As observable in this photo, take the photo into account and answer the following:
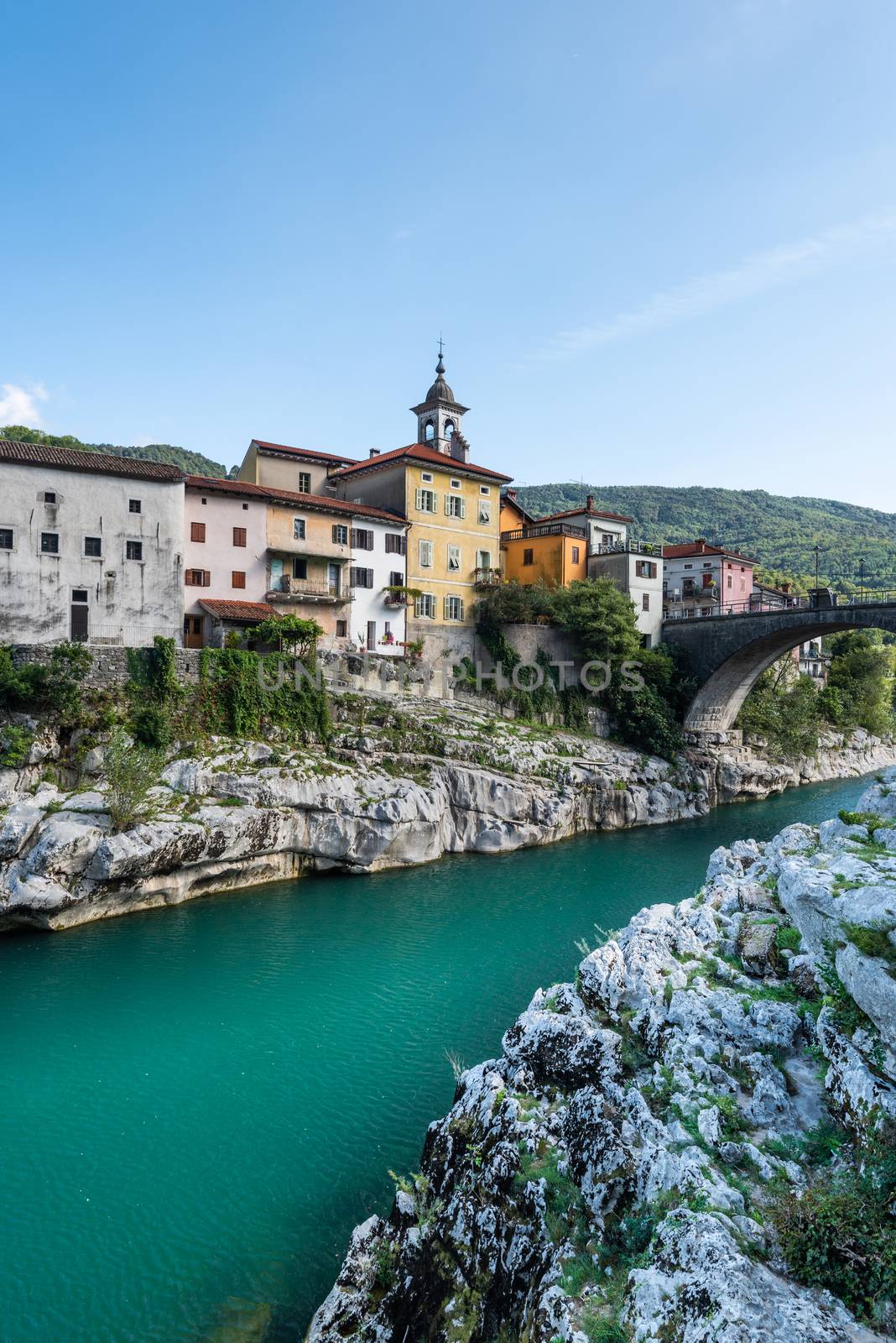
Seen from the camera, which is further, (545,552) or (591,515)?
(591,515)

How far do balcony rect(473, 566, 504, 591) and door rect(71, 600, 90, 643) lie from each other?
81.4ft

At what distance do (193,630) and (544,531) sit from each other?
26.6m

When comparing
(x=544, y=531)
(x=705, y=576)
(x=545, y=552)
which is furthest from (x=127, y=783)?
(x=705, y=576)

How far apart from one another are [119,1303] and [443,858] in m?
24.4

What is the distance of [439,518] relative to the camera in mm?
49500

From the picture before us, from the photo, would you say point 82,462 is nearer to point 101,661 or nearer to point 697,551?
point 101,661

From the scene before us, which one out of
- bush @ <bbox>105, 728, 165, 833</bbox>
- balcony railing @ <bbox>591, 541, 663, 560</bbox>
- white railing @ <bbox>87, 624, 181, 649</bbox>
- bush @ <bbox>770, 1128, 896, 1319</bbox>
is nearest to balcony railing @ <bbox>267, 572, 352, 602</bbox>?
white railing @ <bbox>87, 624, 181, 649</bbox>

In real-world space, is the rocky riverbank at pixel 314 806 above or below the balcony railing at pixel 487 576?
below

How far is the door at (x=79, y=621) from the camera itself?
3397cm

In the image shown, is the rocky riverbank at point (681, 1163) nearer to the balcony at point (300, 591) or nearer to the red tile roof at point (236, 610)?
the red tile roof at point (236, 610)

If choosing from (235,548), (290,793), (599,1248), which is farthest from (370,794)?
(599,1248)

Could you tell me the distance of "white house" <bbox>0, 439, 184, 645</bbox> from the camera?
1291 inches

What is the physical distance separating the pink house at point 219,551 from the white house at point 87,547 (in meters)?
2.29

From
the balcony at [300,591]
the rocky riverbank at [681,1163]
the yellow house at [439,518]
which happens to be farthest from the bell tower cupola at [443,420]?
the rocky riverbank at [681,1163]
